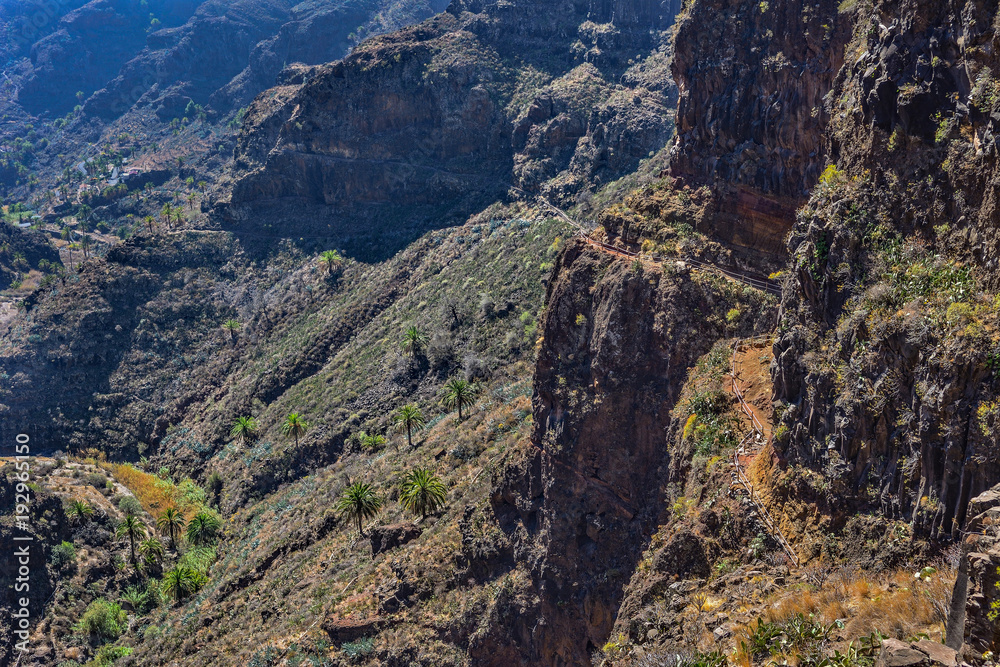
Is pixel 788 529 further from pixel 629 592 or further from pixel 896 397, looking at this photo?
pixel 629 592

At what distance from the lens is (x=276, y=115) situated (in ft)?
359

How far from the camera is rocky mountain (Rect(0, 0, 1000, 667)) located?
14.3 meters

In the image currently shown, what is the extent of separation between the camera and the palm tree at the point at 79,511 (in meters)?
52.3

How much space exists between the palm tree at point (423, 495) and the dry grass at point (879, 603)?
78.8ft

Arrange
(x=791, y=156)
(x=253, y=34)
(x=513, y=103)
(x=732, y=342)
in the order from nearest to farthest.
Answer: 1. (x=732, y=342)
2. (x=791, y=156)
3. (x=513, y=103)
4. (x=253, y=34)

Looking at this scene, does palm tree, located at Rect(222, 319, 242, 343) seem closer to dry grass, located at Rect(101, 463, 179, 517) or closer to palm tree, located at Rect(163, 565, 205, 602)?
dry grass, located at Rect(101, 463, 179, 517)

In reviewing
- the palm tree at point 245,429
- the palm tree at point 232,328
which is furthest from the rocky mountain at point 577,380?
the palm tree at point 232,328

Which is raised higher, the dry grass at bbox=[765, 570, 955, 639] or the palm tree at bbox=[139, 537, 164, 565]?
the dry grass at bbox=[765, 570, 955, 639]

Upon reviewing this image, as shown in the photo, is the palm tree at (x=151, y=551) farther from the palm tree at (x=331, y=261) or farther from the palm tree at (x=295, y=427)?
the palm tree at (x=331, y=261)

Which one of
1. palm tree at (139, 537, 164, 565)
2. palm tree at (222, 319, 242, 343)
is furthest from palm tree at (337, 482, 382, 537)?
palm tree at (222, 319, 242, 343)

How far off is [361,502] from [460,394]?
1112 centimetres

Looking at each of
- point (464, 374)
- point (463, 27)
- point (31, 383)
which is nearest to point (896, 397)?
point (464, 374)

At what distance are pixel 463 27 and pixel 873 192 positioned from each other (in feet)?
334

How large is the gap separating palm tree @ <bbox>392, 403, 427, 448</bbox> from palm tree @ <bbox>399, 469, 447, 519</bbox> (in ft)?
39.5
